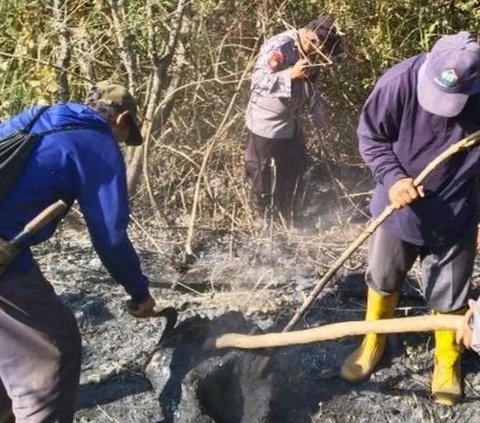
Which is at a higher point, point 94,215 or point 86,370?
point 94,215

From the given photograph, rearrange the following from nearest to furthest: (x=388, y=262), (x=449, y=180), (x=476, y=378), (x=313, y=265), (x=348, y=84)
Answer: (x=449, y=180) → (x=388, y=262) → (x=476, y=378) → (x=313, y=265) → (x=348, y=84)

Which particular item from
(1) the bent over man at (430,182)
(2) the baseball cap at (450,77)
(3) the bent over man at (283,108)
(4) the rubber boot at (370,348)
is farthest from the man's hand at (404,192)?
(3) the bent over man at (283,108)

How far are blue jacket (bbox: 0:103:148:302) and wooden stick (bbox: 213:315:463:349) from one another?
80cm

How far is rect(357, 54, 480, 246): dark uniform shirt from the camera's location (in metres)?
3.25

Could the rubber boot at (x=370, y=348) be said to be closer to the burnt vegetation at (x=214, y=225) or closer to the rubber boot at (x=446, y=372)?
the burnt vegetation at (x=214, y=225)

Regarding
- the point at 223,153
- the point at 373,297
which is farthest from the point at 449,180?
the point at 223,153

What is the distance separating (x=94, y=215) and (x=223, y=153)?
113 inches

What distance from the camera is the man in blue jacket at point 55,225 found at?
281 cm

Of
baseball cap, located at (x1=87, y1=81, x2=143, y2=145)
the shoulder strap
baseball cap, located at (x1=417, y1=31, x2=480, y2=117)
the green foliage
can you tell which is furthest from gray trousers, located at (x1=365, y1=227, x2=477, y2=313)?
the green foliage

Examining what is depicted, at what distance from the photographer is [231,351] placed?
3.56 meters

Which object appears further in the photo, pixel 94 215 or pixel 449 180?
pixel 449 180

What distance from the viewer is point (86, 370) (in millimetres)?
3861

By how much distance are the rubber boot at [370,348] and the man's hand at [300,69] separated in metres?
1.76

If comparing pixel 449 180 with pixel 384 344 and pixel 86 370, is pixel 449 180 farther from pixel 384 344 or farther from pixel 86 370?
pixel 86 370
